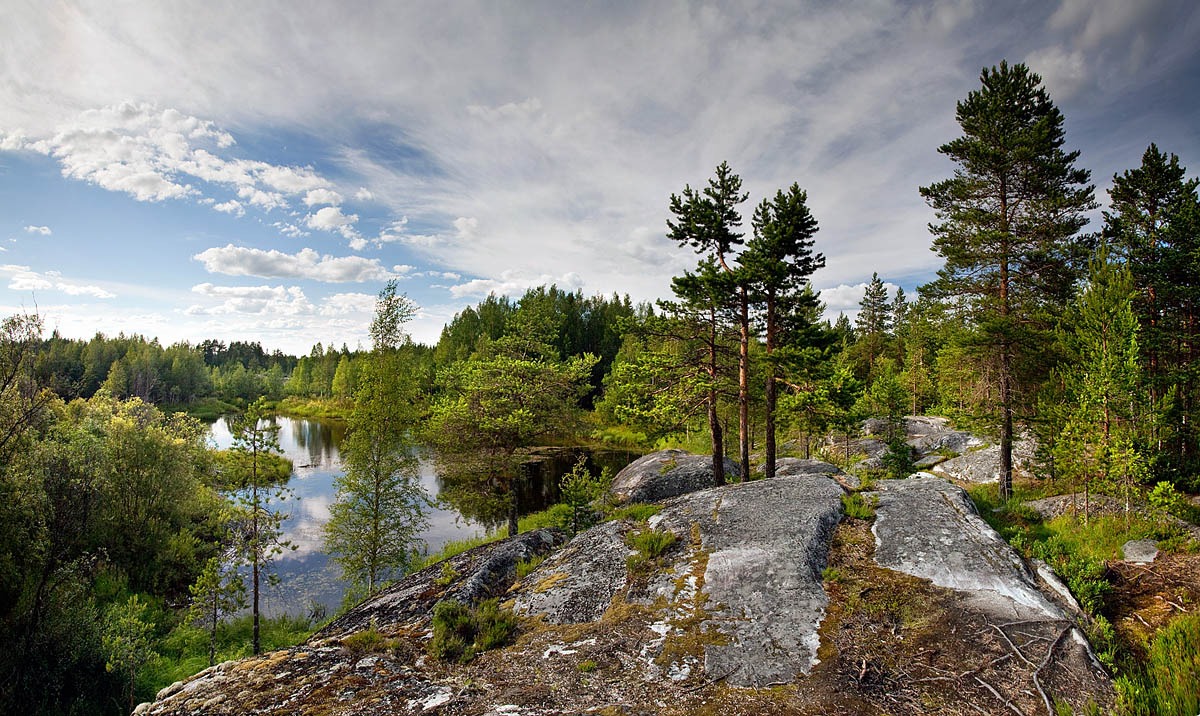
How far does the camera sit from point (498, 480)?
2634cm

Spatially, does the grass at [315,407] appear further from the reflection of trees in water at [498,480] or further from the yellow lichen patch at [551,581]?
the yellow lichen patch at [551,581]

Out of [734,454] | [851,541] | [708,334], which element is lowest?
A: [734,454]

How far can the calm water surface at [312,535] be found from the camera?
19.7 meters

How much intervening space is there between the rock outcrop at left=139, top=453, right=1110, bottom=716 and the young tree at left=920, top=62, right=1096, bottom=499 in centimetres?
1119

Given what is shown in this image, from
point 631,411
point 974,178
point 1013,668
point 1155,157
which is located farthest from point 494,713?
point 1155,157

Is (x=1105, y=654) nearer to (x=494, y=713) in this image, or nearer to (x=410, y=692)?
(x=494, y=713)

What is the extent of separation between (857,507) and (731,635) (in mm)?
5049

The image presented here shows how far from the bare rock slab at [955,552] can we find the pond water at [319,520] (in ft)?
49.2

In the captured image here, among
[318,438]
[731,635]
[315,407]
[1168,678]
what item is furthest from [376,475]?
[315,407]

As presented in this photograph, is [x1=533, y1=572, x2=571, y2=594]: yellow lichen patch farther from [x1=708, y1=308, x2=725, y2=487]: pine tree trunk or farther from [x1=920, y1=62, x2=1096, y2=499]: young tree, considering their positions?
[x1=920, y1=62, x2=1096, y2=499]: young tree

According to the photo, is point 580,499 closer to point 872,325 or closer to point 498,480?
point 498,480

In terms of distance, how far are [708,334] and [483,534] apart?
16.2 meters

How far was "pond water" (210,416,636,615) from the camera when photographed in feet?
65.4

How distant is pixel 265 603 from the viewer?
19594mm
